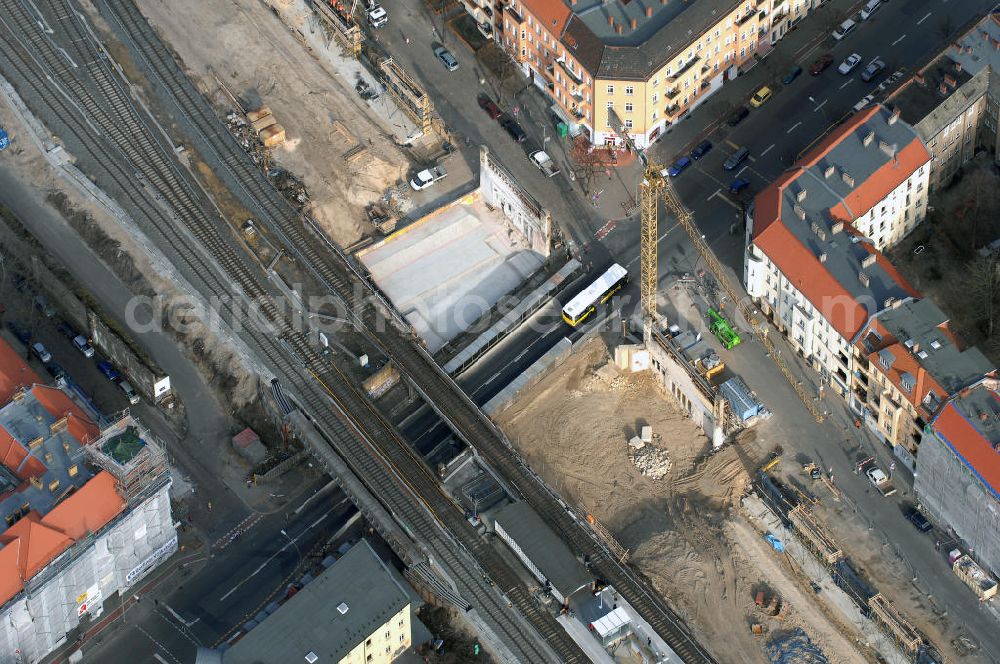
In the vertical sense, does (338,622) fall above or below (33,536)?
below

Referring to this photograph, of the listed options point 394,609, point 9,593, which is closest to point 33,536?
point 9,593

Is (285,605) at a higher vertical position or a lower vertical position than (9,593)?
lower

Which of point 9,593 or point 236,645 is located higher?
point 9,593

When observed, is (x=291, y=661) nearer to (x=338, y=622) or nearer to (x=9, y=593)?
(x=338, y=622)

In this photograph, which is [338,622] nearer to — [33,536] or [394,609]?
[394,609]

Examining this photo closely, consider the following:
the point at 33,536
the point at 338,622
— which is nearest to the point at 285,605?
the point at 338,622

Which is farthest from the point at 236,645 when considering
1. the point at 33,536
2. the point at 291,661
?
the point at 33,536

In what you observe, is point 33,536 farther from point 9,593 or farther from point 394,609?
point 394,609
